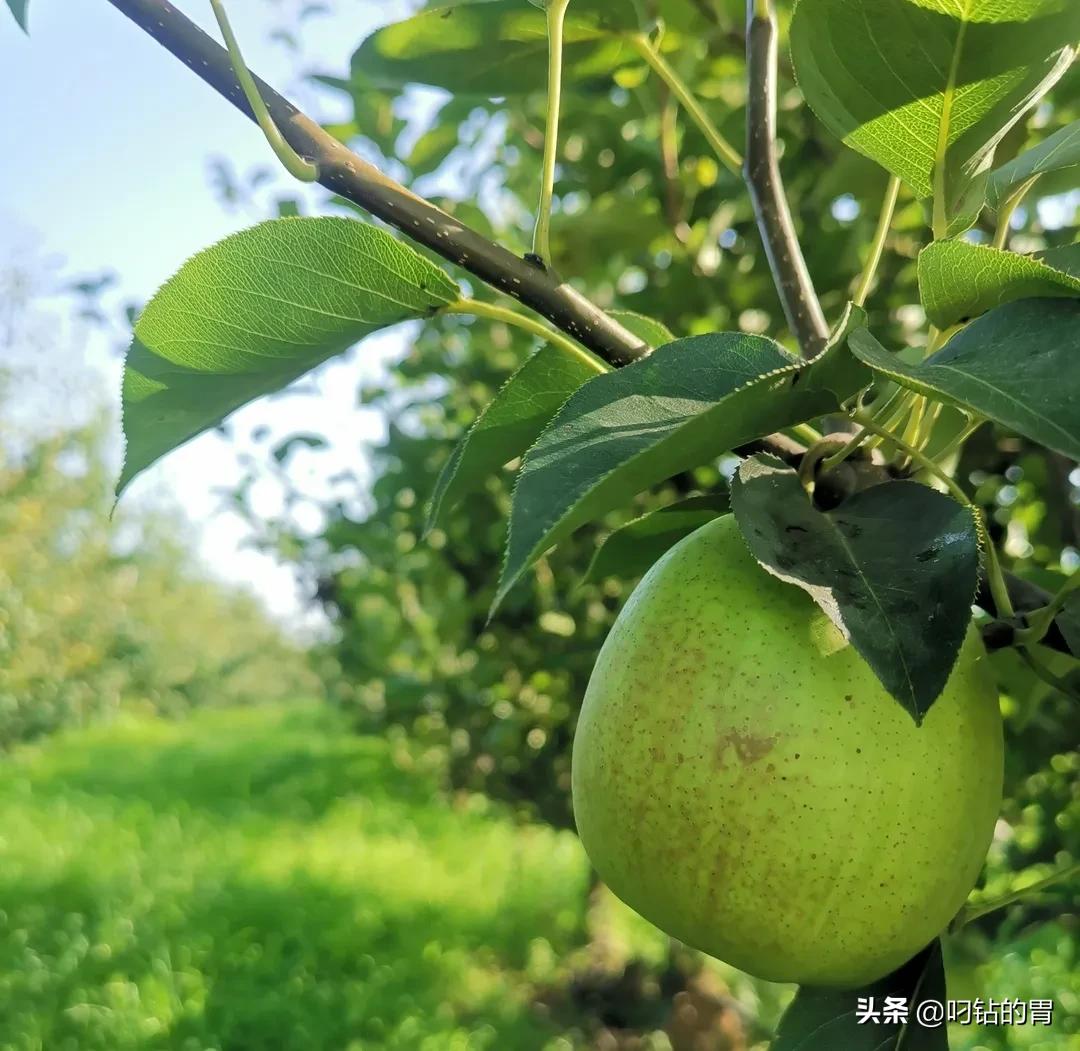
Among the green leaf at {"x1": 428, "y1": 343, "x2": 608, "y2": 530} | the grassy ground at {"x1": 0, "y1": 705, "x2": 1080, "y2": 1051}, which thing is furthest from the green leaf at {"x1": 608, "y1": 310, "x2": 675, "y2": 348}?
the grassy ground at {"x1": 0, "y1": 705, "x2": 1080, "y2": 1051}

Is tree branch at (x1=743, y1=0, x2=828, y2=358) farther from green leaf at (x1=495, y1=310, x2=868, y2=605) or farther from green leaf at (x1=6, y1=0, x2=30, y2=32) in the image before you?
green leaf at (x1=6, y1=0, x2=30, y2=32)

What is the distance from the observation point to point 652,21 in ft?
1.99

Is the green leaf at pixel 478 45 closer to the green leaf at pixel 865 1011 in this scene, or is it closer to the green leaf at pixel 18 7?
the green leaf at pixel 18 7

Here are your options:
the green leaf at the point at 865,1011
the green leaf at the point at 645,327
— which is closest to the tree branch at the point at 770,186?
the green leaf at the point at 645,327

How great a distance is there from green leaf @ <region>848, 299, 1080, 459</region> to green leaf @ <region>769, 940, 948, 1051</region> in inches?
11.4

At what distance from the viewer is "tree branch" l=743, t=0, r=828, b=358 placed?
17.8 inches

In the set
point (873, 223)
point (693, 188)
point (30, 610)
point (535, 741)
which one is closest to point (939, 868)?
point (873, 223)

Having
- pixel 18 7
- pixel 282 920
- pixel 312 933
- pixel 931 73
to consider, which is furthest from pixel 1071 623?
pixel 282 920

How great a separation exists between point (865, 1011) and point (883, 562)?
249 millimetres

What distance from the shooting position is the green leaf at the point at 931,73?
0.34 meters

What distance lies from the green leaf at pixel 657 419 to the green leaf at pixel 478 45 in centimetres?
33

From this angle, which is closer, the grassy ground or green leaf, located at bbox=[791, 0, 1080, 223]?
green leaf, located at bbox=[791, 0, 1080, 223]

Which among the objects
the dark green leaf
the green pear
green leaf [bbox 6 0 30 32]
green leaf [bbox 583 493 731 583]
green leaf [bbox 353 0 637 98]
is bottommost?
the green pear

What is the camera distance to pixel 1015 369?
0.86ft
